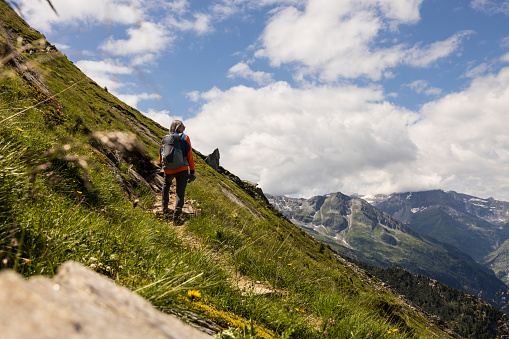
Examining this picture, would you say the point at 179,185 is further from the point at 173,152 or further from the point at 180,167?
the point at 173,152

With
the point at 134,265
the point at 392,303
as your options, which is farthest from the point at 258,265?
the point at 392,303

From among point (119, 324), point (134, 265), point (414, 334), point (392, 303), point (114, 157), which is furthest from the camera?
point (114, 157)

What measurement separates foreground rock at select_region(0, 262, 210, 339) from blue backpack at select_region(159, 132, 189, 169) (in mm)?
8850

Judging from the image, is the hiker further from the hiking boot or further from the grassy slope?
the grassy slope

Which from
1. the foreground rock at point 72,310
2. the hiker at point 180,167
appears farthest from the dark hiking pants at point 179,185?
the foreground rock at point 72,310

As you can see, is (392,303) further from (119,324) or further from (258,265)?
(119,324)

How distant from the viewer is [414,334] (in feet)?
19.6

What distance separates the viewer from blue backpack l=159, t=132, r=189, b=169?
33.2 feet

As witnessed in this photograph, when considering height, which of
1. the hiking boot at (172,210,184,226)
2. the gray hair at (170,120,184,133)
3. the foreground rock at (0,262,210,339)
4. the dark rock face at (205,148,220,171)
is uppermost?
the dark rock face at (205,148,220,171)

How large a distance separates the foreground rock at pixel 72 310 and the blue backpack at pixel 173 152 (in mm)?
8850

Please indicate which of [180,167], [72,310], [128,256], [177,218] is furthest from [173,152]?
[72,310]

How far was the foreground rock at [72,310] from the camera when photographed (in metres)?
0.77

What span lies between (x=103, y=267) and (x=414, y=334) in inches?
248

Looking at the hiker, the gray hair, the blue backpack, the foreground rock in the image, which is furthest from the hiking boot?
the foreground rock
